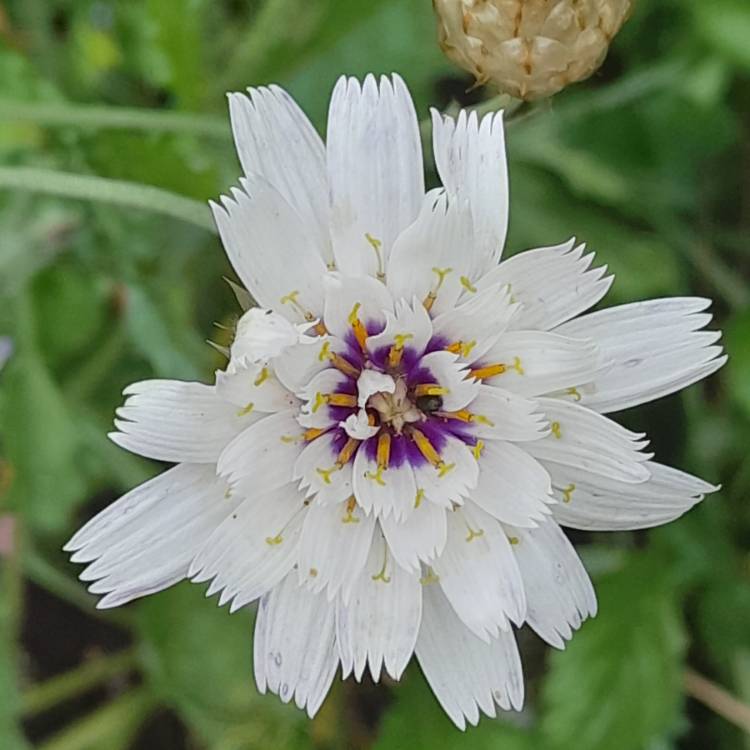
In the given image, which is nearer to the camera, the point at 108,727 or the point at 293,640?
the point at 293,640

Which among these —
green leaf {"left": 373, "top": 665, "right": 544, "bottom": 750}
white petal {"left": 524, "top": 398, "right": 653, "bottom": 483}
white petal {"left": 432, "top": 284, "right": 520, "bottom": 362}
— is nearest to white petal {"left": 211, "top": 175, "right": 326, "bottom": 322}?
white petal {"left": 432, "top": 284, "right": 520, "bottom": 362}

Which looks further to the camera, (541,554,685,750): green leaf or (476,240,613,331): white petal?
(541,554,685,750): green leaf

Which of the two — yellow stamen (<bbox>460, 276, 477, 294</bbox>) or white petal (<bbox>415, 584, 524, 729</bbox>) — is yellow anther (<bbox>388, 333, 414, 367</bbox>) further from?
white petal (<bbox>415, 584, 524, 729</bbox>)

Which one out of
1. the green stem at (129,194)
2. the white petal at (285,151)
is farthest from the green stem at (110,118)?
the white petal at (285,151)

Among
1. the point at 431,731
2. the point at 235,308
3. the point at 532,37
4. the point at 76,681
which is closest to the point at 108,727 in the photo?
the point at 76,681

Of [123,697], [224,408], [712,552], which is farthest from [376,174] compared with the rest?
[123,697]

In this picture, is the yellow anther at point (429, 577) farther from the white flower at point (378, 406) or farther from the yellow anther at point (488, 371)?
the yellow anther at point (488, 371)

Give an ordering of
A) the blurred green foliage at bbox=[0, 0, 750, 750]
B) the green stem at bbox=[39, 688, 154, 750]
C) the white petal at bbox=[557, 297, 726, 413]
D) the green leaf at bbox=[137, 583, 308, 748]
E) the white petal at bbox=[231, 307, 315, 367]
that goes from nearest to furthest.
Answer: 1. the white petal at bbox=[231, 307, 315, 367]
2. the white petal at bbox=[557, 297, 726, 413]
3. the blurred green foliage at bbox=[0, 0, 750, 750]
4. the green leaf at bbox=[137, 583, 308, 748]
5. the green stem at bbox=[39, 688, 154, 750]

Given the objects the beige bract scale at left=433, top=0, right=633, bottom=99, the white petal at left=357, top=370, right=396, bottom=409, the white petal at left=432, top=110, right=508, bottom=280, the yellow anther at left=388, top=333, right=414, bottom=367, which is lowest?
the white petal at left=357, top=370, right=396, bottom=409

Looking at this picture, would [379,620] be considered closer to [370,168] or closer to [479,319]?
[479,319]
